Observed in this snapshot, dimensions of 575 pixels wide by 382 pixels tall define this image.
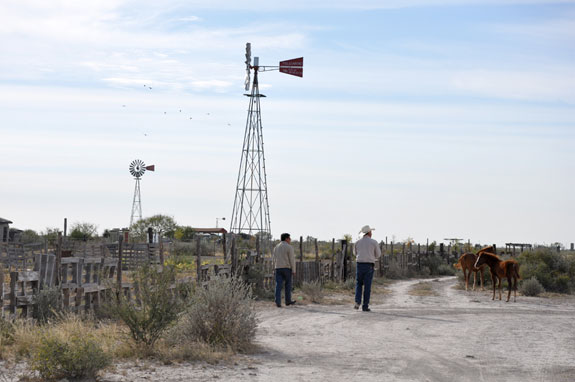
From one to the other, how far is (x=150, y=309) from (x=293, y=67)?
21.8 m

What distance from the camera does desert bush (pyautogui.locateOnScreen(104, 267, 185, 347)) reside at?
1123 cm

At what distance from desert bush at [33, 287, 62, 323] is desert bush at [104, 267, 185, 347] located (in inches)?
120

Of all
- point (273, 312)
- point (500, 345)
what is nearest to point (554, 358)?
point (500, 345)

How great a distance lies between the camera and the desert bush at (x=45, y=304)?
554 inches

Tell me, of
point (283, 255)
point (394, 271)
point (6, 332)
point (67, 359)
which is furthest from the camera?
point (394, 271)

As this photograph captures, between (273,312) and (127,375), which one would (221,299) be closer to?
(127,375)

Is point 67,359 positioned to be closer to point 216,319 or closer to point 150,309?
point 150,309

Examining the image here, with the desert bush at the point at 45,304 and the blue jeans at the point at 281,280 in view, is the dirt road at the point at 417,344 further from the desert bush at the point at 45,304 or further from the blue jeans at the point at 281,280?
the desert bush at the point at 45,304

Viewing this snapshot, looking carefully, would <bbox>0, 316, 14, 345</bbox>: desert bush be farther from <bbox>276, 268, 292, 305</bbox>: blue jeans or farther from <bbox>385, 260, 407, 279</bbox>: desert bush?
<bbox>385, 260, 407, 279</bbox>: desert bush

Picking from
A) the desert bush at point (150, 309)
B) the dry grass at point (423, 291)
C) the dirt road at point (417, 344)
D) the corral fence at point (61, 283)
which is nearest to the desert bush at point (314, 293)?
the dirt road at point (417, 344)

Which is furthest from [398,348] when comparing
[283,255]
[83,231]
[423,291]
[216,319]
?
[83,231]

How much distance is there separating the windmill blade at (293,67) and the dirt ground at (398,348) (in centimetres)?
1403

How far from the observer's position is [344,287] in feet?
91.2

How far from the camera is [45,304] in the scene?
14.2 metres
